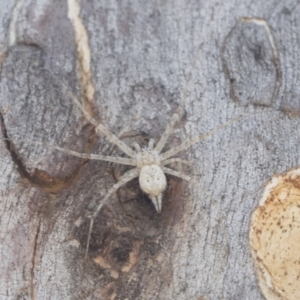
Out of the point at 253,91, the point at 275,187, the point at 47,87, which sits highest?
the point at 253,91

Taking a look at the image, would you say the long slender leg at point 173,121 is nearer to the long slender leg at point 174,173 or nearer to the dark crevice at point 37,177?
the long slender leg at point 174,173

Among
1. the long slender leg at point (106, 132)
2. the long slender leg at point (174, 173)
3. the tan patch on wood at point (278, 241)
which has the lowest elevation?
the tan patch on wood at point (278, 241)

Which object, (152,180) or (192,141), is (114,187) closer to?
(152,180)

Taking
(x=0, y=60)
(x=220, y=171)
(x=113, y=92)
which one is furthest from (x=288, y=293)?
(x=0, y=60)

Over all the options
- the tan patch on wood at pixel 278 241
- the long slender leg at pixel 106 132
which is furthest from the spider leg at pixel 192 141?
the tan patch on wood at pixel 278 241

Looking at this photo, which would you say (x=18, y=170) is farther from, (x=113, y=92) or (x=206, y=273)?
(x=206, y=273)

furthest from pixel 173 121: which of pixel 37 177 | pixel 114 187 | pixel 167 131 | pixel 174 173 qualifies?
pixel 37 177

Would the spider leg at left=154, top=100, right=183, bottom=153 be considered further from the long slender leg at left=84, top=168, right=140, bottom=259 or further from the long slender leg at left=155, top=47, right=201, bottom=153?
the long slender leg at left=84, top=168, right=140, bottom=259

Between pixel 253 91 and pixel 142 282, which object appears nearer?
pixel 142 282
